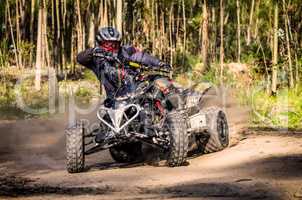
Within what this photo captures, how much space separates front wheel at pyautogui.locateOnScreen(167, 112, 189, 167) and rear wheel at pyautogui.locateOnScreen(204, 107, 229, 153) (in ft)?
4.85

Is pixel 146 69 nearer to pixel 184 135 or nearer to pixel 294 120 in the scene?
pixel 184 135

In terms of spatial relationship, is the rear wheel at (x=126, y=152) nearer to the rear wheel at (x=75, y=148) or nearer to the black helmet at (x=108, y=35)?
the rear wheel at (x=75, y=148)

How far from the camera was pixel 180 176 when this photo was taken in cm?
826

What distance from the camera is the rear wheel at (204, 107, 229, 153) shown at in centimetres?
1043

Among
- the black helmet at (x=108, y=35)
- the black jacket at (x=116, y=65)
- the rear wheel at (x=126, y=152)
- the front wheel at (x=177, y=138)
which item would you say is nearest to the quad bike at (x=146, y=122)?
the front wheel at (x=177, y=138)

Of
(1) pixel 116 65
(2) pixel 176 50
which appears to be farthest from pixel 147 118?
(2) pixel 176 50

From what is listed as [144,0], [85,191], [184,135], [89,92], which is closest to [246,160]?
[184,135]

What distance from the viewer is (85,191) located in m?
7.46

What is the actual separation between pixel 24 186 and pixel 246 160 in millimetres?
3084

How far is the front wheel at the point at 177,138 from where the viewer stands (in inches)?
350

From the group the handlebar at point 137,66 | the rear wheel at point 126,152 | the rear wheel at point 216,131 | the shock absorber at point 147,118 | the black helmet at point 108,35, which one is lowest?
the rear wheel at point 126,152

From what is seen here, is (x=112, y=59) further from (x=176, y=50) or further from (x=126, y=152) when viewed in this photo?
(x=176, y=50)

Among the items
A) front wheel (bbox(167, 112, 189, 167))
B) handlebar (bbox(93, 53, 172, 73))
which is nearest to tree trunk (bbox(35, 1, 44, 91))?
handlebar (bbox(93, 53, 172, 73))

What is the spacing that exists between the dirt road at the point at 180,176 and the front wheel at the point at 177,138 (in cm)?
19
